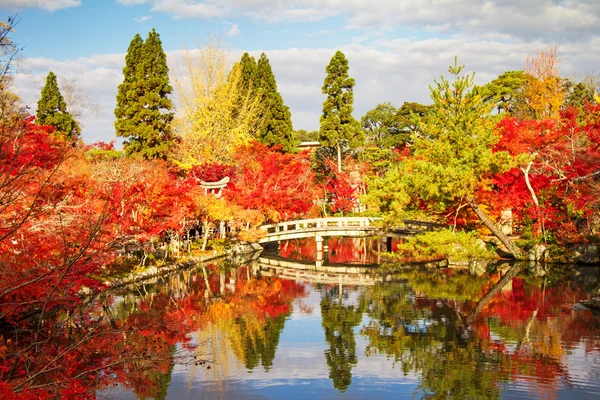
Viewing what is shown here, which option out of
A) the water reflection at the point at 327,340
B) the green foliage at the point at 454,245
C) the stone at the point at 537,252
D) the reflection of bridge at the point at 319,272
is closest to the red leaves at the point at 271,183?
the reflection of bridge at the point at 319,272

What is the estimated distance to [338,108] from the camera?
40656 millimetres

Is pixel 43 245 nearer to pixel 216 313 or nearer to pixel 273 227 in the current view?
pixel 216 313

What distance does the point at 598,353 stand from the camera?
13.9 m

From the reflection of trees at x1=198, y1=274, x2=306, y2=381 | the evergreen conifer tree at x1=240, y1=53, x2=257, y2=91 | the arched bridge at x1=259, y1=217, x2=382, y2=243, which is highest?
the evergreen conifer tree at x1=240, y1=53, x2=257, y2=91

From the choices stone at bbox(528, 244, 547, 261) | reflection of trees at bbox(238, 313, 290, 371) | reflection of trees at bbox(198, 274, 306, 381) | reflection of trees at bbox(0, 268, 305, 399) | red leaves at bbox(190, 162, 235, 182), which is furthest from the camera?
red leaves at bbox(190, 162, 235, 182)

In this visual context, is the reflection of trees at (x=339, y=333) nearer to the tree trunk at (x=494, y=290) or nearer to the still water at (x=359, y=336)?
the still water at (x=359, y=336)

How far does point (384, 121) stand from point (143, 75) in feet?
66.8

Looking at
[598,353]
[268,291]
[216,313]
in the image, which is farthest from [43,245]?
[598,353]

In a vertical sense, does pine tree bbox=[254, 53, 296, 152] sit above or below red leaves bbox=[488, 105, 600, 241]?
above

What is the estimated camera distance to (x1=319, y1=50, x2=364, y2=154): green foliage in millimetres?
40062

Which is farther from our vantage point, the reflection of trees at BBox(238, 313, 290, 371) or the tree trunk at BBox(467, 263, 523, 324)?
the tree trunk at BBox(467, 263, 523, 324)

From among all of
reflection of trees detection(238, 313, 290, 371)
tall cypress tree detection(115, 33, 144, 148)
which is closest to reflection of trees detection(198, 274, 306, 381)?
reflection of trees detection(238, 313, 290, 371)

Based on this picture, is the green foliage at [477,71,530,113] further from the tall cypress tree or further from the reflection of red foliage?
the tall cypress tree

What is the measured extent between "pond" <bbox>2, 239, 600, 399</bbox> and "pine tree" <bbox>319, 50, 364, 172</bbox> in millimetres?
16298
